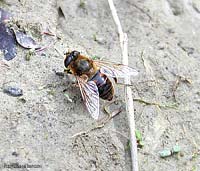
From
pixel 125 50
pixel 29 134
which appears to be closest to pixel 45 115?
pixel 29 134

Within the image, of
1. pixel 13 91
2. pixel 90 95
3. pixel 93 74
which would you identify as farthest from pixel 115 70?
pixel 13 91

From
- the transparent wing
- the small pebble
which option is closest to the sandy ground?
the small pebble

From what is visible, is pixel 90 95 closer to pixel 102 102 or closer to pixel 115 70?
pixel 102 102

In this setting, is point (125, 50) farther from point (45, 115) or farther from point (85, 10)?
point (45, 115)

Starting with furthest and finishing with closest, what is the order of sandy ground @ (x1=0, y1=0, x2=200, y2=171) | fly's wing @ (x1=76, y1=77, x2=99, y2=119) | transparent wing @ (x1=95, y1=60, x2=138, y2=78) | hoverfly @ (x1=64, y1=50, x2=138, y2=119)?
transparent wing @ (x1=95, y1=60, x2=138, y2=78)
hoverfly @ (x1=64, y1=50, x2=138, y2=119)
fly's wing @ (x1=76, y1=77, x2=99, y2=119)
sandy ground @ (x1=0, y1=0, x2=200, y2=171)

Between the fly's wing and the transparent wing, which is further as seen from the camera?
the transparent wing

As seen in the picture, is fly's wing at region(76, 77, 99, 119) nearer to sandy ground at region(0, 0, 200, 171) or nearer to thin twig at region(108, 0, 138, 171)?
sandy ground at region(0, 0, 200, 171)

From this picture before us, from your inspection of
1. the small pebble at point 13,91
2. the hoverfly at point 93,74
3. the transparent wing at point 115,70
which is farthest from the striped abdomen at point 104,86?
the small pebble at point 13,91

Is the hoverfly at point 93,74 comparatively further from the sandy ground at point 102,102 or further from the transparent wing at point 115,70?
the sandy ground at point 102,102
